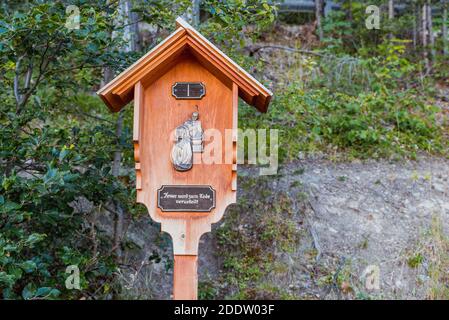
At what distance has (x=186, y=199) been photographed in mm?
3551

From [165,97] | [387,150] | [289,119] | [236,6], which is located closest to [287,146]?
[289,119]

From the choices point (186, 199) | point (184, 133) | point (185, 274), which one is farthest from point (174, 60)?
point (185, 274)

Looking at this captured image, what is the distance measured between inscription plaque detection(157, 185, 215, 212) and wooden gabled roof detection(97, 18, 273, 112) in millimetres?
666

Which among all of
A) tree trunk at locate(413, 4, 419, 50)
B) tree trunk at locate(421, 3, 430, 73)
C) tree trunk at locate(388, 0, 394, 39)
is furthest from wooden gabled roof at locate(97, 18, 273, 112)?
tree trunk at locate(413, 4, 419, 50)

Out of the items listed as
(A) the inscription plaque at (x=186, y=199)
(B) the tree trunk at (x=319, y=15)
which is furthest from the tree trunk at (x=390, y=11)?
(A) the inscription plaque at (x=186, y=199)

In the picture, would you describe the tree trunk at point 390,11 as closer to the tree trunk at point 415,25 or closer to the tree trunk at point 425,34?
the tree trunk at point 415,25

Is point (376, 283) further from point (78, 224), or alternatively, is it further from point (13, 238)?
point (13, 238)

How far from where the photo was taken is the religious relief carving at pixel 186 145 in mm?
3557

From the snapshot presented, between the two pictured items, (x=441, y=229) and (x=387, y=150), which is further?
(x=387, y=150)

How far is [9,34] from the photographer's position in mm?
3953

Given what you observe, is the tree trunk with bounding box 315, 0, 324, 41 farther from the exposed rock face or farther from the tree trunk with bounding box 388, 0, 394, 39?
the exposed rock face

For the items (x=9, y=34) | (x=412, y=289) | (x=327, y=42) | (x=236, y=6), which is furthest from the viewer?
(x=327, y=42)

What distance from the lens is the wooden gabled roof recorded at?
3449mm

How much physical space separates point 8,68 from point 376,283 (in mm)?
3952
